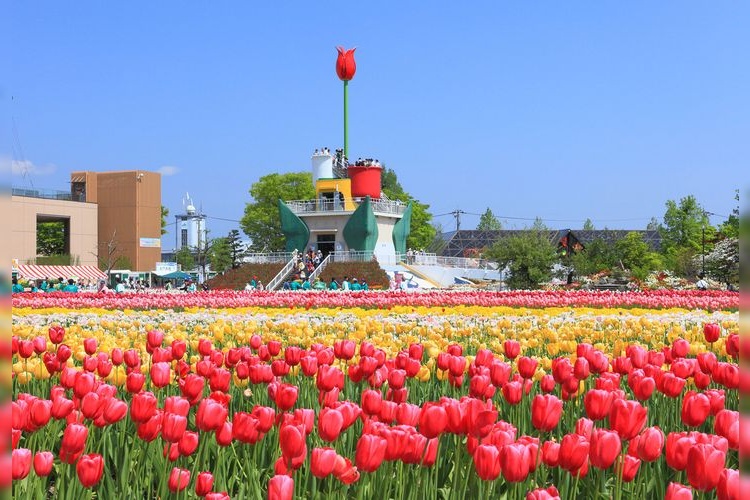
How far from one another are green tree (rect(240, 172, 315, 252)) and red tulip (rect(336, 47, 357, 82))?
42.1ft

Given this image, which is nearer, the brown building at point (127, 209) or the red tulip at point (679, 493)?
the red tulip at point (679, 493)

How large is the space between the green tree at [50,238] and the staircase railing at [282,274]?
143ft

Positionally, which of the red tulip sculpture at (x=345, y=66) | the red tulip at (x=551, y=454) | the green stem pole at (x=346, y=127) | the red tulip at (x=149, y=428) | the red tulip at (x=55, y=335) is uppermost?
the red tulip sculpture at (x=345, y=66)

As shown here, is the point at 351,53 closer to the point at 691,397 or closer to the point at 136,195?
the point at 136,195

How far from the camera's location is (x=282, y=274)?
1639 inches

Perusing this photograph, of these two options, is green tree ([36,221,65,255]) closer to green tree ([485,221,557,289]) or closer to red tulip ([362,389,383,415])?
green tree ([485,221,557,289])

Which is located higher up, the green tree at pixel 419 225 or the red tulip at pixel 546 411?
the green tree at pixel 419 225

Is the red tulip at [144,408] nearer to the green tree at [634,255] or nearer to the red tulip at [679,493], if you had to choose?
the red tulip at [679,493]

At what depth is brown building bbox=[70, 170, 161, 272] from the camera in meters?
78.4

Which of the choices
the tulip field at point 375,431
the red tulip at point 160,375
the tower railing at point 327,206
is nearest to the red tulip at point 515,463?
the tulip field at point 375,431

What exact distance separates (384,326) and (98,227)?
7532 centimetres

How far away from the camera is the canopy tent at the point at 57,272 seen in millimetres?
55031

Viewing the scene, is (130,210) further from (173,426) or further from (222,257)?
(173,426)

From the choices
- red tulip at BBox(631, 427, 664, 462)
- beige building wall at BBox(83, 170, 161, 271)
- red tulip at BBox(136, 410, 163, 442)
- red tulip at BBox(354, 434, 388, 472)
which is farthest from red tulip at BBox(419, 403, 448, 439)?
beige building wall at BBox(83, 170, 161, 271)
